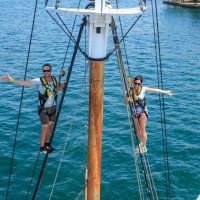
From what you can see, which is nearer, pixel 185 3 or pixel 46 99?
pixel 46 99

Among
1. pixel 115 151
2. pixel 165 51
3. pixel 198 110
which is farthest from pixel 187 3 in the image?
pixel 115 151

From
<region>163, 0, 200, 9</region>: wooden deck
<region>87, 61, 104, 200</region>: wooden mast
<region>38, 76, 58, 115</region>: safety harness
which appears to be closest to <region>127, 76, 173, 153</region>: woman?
<region>38, 76, 58, 115</region>: safety harness

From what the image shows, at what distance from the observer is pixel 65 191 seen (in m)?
26.9

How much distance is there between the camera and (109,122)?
1487 inches

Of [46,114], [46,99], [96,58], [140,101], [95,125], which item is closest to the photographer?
[96,58]

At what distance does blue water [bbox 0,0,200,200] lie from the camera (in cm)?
2783

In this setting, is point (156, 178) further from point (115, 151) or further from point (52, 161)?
point (52, 161)

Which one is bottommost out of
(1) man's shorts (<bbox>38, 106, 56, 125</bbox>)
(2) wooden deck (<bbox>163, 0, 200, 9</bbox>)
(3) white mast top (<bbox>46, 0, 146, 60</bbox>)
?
(1) man's shorts (<bbox>38, 106, 56, 125</bbox>)

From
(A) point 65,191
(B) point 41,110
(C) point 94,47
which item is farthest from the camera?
(A) point 65,191

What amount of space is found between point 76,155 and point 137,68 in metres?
25.0

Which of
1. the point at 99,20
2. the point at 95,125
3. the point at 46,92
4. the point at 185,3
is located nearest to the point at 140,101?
the point at 46,92

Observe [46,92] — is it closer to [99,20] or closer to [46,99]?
[46,99]

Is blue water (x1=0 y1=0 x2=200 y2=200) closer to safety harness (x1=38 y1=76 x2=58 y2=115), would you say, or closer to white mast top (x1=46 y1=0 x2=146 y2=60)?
safety harness (x1=38 y1=76 x2=58 y2=115)

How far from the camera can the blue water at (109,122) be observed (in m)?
27.8
